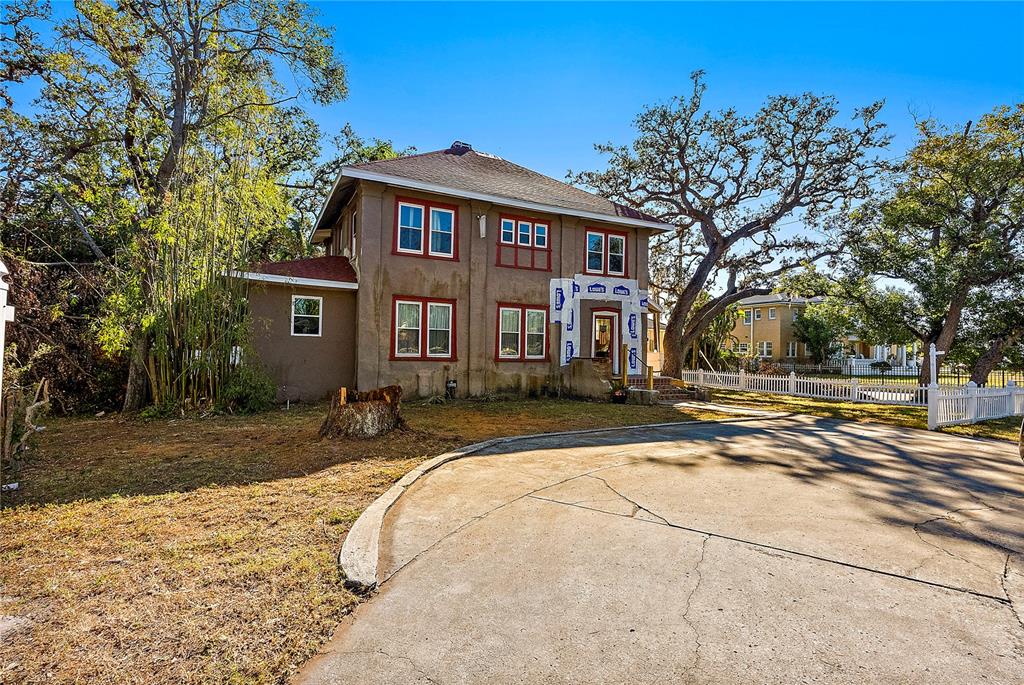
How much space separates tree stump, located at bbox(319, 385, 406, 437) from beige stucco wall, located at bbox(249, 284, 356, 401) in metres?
5.62

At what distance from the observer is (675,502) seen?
5.32 meters

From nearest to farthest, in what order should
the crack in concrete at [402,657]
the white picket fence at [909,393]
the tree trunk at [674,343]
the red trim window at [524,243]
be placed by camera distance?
the crack in concrete at [402,657], the white picket fence at [909,393], the red trim window at [524,243], the tree trunk at [674,343]

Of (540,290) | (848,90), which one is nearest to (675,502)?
(540,290)

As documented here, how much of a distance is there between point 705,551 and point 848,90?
2126 cm

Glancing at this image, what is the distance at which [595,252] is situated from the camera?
56.1ft

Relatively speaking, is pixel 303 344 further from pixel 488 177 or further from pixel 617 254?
pixel 617 254

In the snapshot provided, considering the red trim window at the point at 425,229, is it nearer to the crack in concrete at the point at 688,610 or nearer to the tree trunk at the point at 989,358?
the crack in concrete at the point at 688,610

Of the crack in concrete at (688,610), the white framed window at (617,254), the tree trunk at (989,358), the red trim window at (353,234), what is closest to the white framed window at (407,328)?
the red trim window at (353,234)

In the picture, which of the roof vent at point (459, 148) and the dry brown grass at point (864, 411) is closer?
the dry brown grass at point (864, 411)

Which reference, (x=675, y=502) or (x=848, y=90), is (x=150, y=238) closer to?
(x=675, y=502)

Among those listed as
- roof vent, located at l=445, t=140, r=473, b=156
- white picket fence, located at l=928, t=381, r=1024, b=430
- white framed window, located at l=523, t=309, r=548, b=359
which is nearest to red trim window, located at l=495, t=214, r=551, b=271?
white framed window, located at l=523, t=309, r=548, b=359

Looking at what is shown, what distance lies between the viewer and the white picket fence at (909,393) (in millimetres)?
11930

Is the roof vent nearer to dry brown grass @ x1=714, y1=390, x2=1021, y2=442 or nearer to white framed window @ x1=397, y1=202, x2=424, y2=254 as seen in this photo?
white framed window @ x1=397, y1=202, x2=424, y2=254

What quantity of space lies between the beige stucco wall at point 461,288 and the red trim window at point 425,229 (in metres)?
0.16
